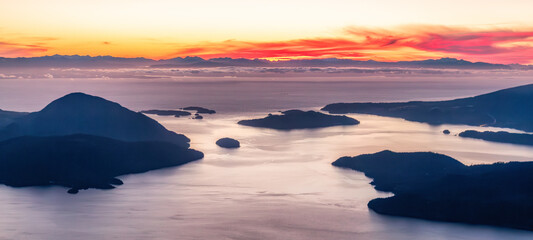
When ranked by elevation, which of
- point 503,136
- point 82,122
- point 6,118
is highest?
point 82,122

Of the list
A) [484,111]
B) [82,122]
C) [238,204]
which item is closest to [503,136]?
[484,111]

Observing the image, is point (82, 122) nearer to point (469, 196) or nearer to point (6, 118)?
point (6, 118)

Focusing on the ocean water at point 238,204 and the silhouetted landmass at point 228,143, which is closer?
the ocean water at point 238,204

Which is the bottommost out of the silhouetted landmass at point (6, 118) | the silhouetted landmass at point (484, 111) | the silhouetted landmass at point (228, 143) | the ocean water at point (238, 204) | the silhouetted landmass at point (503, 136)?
the ocean water at point (238, 204)

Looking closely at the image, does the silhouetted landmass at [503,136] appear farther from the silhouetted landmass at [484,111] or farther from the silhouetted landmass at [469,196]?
the silhouetted landmass at [469,196]

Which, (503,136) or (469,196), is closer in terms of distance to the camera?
(469,196)

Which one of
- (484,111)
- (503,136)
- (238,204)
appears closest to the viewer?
(238,204)

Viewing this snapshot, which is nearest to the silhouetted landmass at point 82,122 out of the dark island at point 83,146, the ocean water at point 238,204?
the dark island at point 83,146

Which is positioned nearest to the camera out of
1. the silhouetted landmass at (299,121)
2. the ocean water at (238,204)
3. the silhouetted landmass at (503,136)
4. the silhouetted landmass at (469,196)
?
the ocean water at (238,204)
